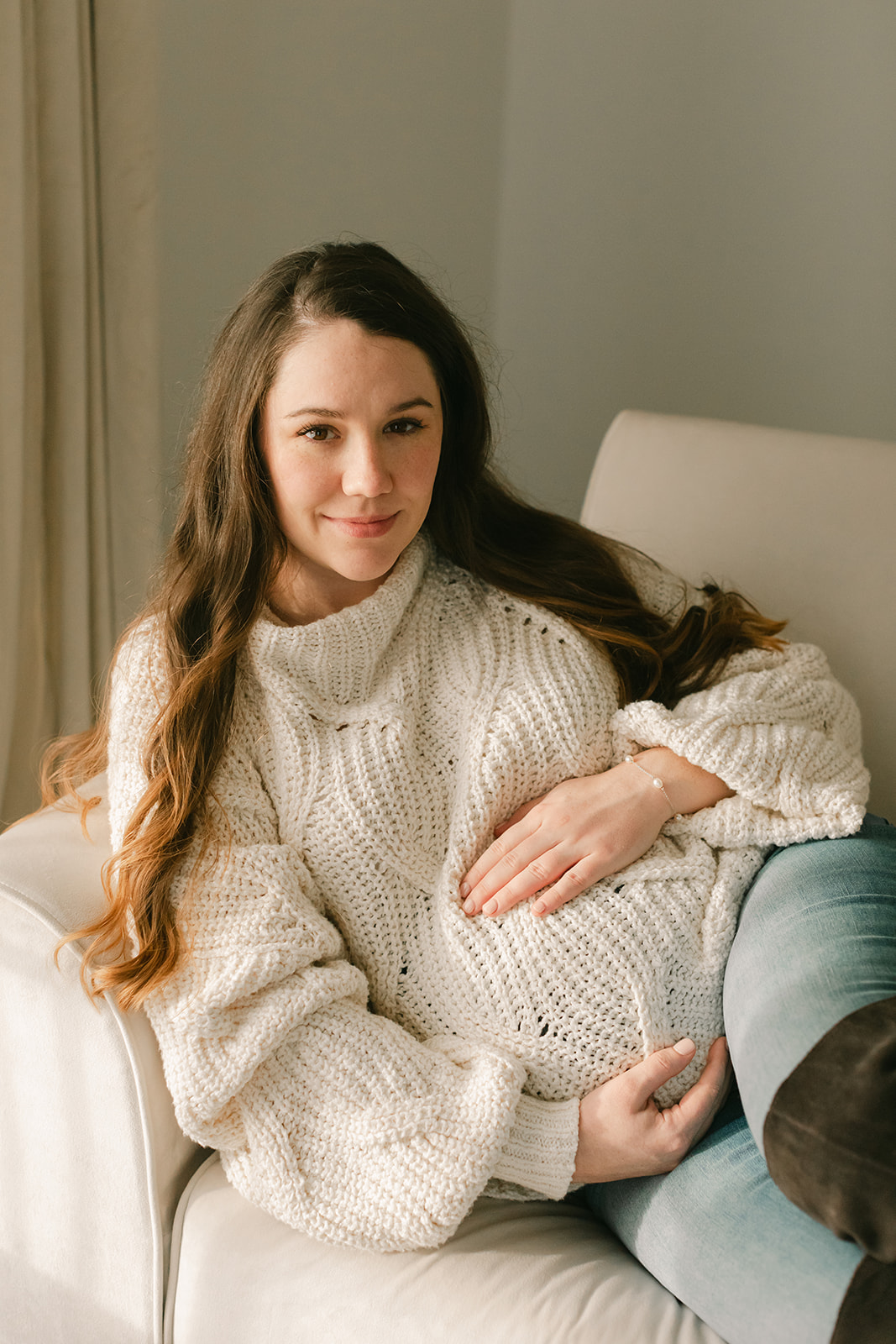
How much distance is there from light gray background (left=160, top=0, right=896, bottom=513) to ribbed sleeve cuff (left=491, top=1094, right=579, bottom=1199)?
4.29 feet

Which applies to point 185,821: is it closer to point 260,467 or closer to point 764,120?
point 260,467

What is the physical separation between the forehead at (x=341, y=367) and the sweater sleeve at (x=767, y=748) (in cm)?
39

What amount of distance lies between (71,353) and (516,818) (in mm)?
924

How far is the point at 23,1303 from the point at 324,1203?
1.07 feet

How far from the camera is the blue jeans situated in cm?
79

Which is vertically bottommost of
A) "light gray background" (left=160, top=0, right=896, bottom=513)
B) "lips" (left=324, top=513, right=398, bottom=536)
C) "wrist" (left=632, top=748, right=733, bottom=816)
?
"wrist" (left=632, top=748, right=733, bottom=816)

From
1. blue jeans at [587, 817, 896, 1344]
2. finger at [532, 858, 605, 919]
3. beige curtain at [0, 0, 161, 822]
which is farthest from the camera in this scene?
beige curtain at [0, 0, 161, 822]

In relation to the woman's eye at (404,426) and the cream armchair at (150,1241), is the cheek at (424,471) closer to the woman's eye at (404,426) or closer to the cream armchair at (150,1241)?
the woman's eye at (404,426)

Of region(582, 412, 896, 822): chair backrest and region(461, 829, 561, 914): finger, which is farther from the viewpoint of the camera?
region(582, 412, 896, 822): chair backrest

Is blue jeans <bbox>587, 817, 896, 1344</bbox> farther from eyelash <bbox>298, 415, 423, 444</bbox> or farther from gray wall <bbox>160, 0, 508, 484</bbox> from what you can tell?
gray wall <bbox>160, 0, 508, 484</bbox>

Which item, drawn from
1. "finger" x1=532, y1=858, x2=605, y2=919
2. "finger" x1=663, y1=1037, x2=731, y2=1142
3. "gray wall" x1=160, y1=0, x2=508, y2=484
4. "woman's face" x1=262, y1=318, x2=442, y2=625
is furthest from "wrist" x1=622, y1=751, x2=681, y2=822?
"gray wall" x1=160, y1=0, x2=508, y2=484

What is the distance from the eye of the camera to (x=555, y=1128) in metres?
0.92

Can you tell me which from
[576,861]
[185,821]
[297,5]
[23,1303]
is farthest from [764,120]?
[23,1303]

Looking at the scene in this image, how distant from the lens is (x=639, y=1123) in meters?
0.91
